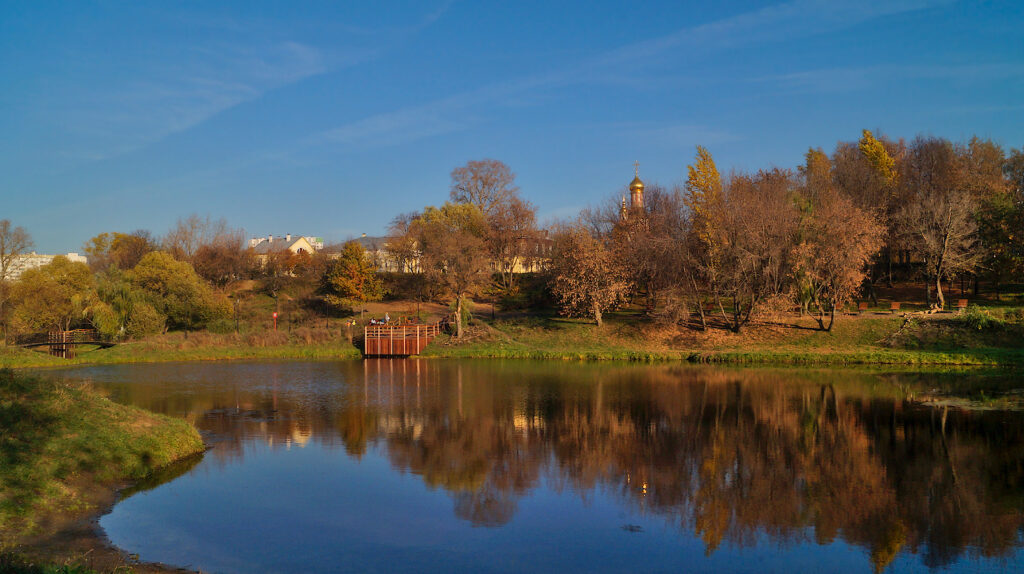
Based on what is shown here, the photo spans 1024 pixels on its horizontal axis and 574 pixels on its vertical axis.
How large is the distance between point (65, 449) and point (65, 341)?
30628 mm

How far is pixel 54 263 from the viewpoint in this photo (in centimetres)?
4994

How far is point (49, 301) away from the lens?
44719mm

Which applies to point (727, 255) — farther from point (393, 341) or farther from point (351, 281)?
point (351, 281)

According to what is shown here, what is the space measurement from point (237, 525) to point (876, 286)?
54.8 meters

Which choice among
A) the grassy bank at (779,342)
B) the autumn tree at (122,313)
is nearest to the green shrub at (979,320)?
the grassy bank at (779,342)

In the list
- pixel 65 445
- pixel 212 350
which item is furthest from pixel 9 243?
pixel 65 445

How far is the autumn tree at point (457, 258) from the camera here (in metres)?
47.1

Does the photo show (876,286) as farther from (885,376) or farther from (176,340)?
(176,340)

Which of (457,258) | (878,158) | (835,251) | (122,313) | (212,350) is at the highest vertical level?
(878,158)

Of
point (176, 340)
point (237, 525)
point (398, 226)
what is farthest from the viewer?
point (398, 226)

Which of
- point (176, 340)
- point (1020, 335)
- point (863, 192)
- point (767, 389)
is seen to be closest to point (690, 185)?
point (863, 192)

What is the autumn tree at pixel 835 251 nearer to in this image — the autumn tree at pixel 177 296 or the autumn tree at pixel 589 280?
the autumn tree at pixel 589 280

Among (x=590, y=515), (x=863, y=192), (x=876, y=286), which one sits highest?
(x=863, y=192)

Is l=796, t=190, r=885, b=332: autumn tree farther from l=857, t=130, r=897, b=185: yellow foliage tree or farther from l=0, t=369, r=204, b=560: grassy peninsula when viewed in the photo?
l=0, t=369, r=204, b=560: grassy peninsula
